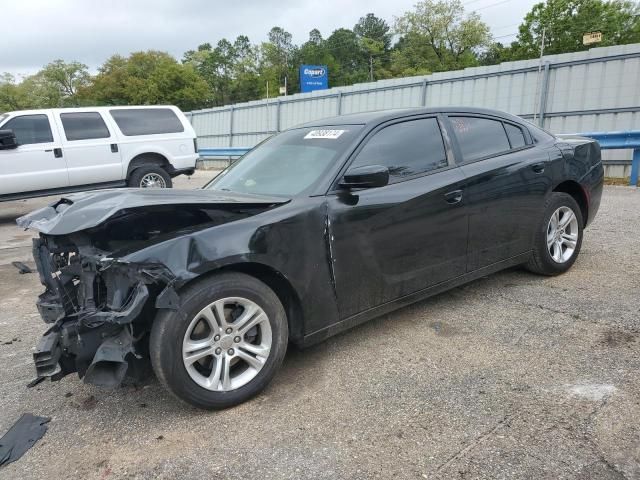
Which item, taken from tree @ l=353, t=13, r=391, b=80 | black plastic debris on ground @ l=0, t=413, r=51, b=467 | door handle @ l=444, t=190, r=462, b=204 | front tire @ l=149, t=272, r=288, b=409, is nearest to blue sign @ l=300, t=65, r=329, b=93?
tree @ l=353, t=13, r=391, b=80

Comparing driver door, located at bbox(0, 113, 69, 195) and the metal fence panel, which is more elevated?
the metal fence panel

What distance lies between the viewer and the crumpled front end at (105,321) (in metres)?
2.32

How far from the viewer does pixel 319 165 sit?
125 inches

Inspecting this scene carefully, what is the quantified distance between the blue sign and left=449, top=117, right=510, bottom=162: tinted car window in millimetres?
41118

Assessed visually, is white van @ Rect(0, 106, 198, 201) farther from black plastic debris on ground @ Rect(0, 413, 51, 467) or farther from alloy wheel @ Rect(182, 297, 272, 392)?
alloy wheel @ Rect(182, 297, 272, 392)

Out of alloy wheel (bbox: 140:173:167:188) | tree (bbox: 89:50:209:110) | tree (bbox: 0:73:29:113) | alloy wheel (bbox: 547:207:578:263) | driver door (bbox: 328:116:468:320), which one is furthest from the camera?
tree (bbox: 0:73:29:113)

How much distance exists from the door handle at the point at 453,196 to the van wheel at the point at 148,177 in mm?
7616

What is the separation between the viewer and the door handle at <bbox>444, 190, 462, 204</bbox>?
11.2ft

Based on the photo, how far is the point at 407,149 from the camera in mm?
3426

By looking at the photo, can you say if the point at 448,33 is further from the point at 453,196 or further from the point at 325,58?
the point at 453,196

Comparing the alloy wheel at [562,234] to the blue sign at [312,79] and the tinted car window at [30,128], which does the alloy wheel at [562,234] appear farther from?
the blue sign at [312,79]

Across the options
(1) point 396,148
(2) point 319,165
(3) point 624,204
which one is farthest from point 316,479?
(3) point 624,204

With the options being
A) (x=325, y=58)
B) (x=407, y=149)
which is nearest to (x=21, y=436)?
(x=407, y=149)

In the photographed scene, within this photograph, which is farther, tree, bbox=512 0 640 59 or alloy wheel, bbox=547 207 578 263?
tree, bbox=512 0 640 59
